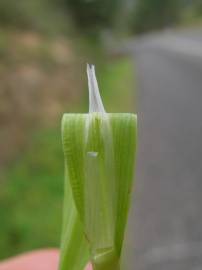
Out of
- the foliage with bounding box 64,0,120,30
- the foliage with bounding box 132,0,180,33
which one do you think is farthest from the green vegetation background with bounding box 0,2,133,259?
the foliage with bounding box 132,0,180,33

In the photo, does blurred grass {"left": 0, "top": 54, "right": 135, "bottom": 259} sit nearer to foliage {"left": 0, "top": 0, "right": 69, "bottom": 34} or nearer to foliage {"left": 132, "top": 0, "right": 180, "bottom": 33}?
foliage {"left": 0, "top": 0, "right": 69, "bottom": 34}

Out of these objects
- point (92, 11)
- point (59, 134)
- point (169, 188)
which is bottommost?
point (169, 188)

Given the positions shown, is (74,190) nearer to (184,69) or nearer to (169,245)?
(169,245)

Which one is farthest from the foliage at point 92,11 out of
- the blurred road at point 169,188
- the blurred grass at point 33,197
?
the blurred grass at point 33,197

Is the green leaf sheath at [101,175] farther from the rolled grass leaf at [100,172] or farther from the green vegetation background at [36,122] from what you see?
the green vegetation background at [36,122]

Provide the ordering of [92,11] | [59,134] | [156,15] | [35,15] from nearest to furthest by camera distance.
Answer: [59,134] < [35,15] < [92,11] < [156,15]

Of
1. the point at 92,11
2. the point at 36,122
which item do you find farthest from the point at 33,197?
the point at 92,11

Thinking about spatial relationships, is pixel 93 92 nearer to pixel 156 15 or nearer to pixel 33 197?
pixel 33 197
